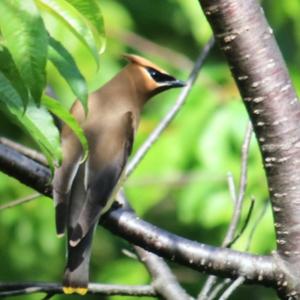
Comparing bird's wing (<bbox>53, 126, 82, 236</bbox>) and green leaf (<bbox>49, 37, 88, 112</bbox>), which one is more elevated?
green leaf (<bbox>49, 37, 88, 112</bbox>)

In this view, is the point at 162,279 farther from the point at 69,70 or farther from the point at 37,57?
the point at 37,57

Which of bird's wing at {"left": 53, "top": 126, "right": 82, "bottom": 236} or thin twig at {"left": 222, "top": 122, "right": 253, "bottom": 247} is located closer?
thin twig at {"left": 222, "top": 122, "right": 253, "bottom": 247}

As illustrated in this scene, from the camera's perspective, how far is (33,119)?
8.30 ft

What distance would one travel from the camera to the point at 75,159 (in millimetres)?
3852

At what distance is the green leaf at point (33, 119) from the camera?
248 cm

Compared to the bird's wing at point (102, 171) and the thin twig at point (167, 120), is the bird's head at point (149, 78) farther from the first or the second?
the thin twig at point (167, 120)

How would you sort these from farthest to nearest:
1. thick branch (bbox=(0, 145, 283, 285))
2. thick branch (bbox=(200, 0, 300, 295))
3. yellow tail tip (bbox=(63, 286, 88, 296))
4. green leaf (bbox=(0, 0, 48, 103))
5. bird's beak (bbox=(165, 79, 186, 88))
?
1. bird's beak (bbox=(165, 79, 186, 88))
2. yellow tail tip (bbox=(63, 286, 88, 296))
3. thick branch (bbox=(0, 145, 283, 285))
4. thick branch (bbox=(200, 0, 300, 295))
5. green leaf (bbox=(0, 0, 48, 103))

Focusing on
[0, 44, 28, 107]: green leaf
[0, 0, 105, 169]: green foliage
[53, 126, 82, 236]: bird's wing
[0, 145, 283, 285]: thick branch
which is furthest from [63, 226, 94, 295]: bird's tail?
Result: [0, 44, 28, 107]: green leaf

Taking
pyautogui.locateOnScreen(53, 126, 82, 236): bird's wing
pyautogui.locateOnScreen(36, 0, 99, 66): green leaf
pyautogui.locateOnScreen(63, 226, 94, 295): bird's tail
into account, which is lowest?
pyautogui.locateOnScreen(63, 226, 94, 295): bird's tail

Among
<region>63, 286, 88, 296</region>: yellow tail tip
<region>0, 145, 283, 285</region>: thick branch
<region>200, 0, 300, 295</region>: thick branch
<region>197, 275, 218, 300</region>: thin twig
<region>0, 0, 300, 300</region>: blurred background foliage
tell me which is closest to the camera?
<region>200, 0, 300, 295</region>: thick branch

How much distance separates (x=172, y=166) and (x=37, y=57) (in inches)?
139

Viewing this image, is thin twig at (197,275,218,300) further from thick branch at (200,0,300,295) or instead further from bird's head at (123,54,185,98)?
bird's head at (123,54,185,98)

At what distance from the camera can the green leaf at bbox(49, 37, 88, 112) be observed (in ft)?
8.28

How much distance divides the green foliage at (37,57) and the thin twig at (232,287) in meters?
0.51
